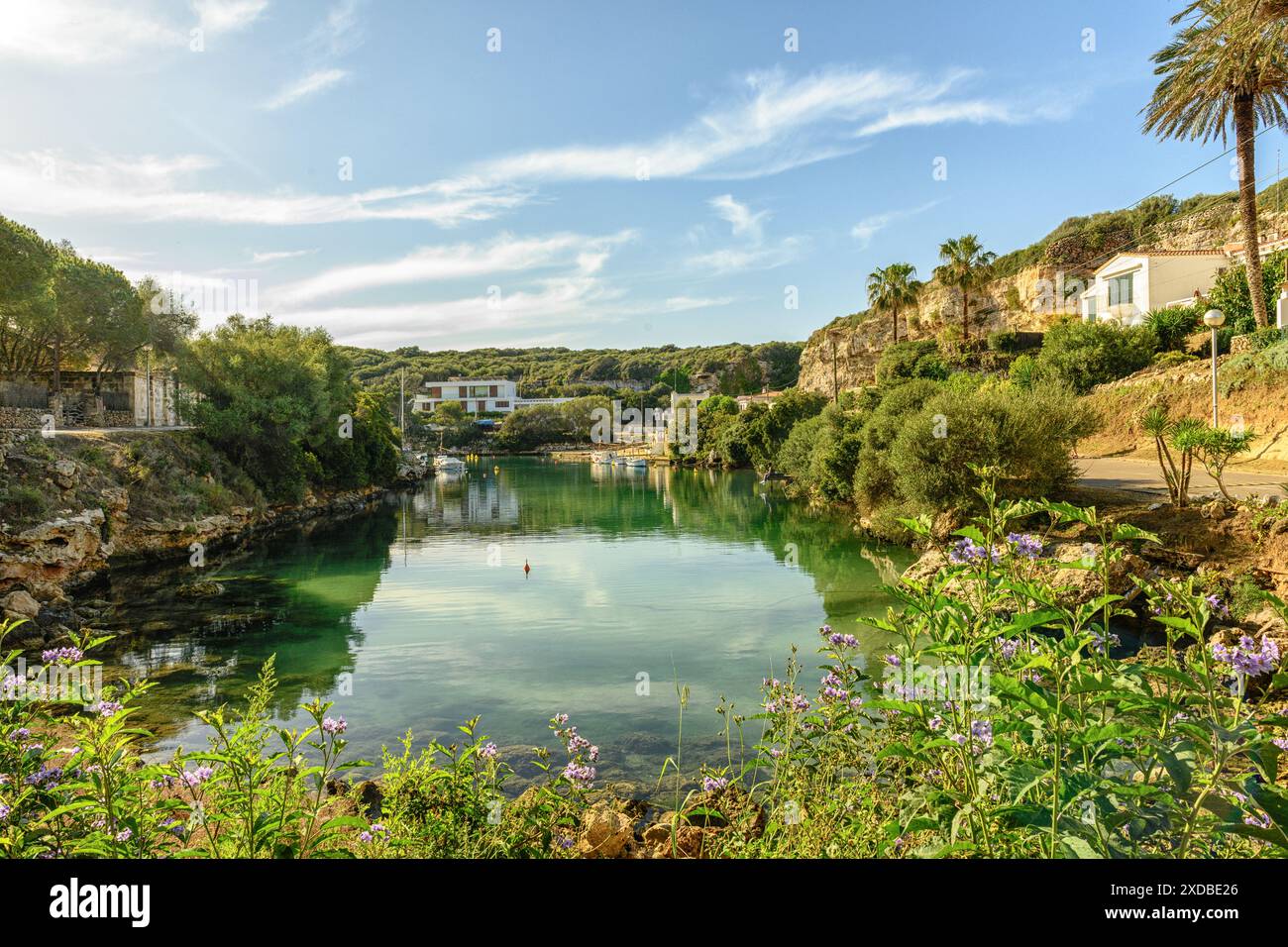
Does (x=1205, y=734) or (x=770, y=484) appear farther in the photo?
(x=770, y=484)

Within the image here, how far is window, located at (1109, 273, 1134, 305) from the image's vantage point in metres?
45.6

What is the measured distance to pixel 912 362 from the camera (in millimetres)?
59844

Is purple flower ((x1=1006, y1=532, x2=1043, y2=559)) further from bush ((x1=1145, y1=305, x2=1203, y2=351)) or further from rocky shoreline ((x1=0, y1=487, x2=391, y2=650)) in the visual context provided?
bush ((x1=1145, y1=305, x2=1203, y2=351))

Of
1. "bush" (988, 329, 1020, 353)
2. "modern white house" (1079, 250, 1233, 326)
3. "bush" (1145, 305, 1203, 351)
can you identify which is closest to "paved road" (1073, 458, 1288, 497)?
"bush" (1145, 305, 1203, 351)

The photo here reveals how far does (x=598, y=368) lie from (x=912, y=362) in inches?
4048

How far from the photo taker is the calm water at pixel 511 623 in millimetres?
12000

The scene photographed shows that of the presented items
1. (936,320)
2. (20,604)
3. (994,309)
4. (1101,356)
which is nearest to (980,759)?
(20,604)

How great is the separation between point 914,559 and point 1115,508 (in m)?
6.39

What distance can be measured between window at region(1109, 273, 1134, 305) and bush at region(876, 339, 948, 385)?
10902mm

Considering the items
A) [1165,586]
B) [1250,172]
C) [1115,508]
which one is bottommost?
[1115,508]
